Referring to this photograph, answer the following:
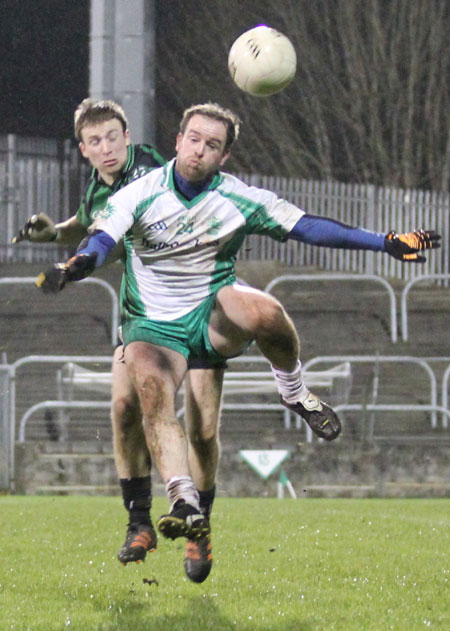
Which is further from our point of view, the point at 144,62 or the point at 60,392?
the point at 144,62

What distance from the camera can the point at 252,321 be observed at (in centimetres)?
778

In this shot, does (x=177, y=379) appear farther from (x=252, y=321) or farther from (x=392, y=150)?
(x=392, y=150)

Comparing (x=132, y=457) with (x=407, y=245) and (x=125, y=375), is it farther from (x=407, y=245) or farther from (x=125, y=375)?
(x=407, y=245)

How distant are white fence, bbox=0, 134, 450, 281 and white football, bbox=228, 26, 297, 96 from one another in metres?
15.7

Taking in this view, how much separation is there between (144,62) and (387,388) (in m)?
6.06

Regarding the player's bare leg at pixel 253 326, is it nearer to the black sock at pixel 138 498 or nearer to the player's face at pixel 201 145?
the player's face at pixel 201 145

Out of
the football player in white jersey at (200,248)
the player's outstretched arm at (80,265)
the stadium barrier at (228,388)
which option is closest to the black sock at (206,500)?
the football player in white jersey at (200,248)

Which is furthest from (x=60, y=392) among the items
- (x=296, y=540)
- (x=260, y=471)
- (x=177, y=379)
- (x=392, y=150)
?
(x=392, y=150)

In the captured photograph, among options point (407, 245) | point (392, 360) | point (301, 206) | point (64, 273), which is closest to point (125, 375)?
point (64, 273)

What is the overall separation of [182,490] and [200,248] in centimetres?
149

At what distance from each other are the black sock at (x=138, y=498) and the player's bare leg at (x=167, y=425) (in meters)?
0.86

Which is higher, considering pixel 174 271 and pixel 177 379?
pixel 174 271

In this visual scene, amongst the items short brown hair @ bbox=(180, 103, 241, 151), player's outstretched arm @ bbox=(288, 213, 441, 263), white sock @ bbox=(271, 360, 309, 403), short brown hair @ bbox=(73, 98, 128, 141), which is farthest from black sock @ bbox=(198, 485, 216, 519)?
short brown hair @ bbox=(73, 98, 128, 141)

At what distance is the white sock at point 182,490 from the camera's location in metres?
7.08
